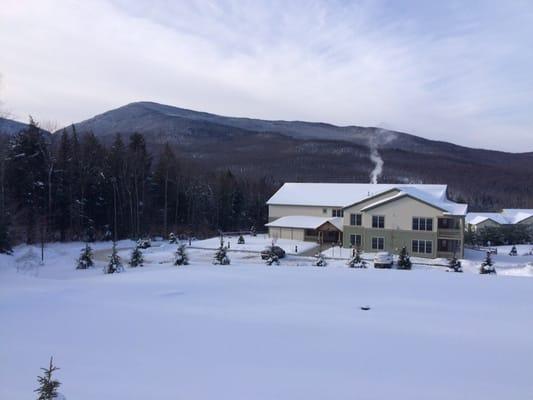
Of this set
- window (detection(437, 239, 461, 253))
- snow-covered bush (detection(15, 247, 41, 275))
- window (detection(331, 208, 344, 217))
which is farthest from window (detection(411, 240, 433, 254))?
snow-covered bush (detection(15, 247, 41, 275))

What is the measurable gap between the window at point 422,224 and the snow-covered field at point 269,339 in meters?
17.9

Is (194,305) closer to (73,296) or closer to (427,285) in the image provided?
A: (73,296)

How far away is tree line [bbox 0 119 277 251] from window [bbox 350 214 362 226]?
62.4 feet

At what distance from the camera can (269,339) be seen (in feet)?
22.9

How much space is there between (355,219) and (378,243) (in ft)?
8.92

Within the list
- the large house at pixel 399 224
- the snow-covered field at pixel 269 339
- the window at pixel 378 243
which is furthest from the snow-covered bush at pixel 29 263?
the window at pixel 378 243

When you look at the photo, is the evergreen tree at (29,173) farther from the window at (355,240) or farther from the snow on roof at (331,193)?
the window at (355,240)

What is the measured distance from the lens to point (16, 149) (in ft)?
114

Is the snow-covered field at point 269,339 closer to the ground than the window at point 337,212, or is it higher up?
closer to the ground

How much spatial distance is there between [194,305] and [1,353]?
12.5ft

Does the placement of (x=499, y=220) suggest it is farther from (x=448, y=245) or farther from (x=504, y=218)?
(x=448, y=245)

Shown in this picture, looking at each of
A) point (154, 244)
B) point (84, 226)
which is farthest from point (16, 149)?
point (154, 244)

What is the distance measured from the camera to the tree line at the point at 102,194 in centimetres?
3403

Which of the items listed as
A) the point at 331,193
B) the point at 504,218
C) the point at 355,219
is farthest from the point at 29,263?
the point at 504,218
